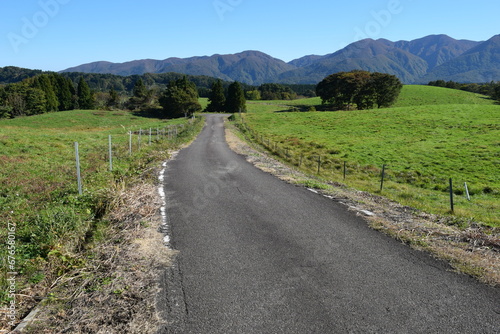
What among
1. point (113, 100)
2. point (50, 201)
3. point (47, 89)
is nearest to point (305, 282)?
point (50, 201)

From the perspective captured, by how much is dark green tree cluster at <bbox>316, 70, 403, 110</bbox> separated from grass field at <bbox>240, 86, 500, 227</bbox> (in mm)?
20312

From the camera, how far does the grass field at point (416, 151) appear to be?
16511 mm

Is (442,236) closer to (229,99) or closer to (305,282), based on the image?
(305,282)

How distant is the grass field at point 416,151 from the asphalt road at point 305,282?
18.7 ft

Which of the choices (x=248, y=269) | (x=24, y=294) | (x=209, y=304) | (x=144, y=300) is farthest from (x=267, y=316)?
(x=24, y=294)

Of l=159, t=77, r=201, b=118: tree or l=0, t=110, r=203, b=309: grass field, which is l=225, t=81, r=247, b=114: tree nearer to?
l=159, t=77, r=201, b=118: tree

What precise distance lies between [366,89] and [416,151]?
186 ft

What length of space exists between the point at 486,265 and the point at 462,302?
1.64 m

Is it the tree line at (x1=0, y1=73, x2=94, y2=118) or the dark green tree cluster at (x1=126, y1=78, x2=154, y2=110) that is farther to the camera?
the dark green tree cluster at (x1=126, y1=78, x2=154, y2=110)

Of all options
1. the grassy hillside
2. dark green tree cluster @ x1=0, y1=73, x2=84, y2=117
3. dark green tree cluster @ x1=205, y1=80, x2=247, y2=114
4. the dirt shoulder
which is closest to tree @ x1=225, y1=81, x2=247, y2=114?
dark green tree cluster @ x1=205, y1=80, x2=247, y2=114

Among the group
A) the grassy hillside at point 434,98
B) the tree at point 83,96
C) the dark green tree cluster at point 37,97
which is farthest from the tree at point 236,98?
the dark green tree cluster at point 37,97

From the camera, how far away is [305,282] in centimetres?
539

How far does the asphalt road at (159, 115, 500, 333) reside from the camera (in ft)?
14.4

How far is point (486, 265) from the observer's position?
5918 mm
